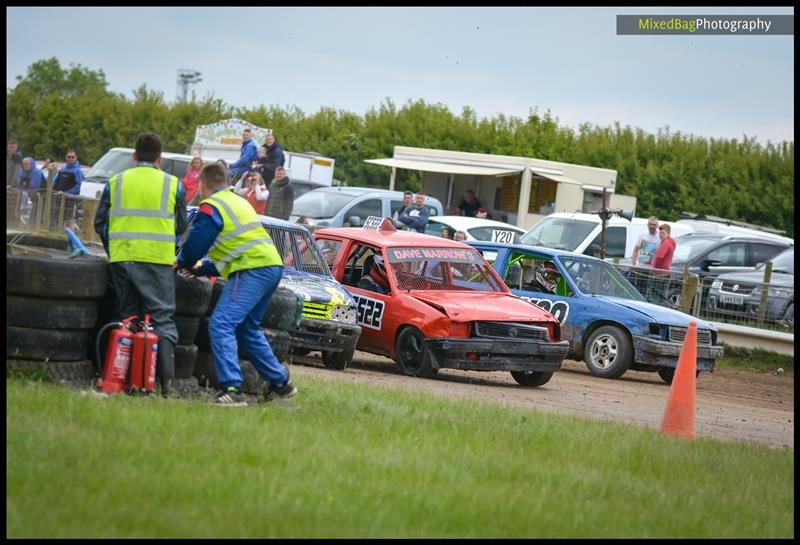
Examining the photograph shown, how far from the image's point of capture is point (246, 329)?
934 centimetres

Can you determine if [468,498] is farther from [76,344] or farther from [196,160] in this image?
[196,160]

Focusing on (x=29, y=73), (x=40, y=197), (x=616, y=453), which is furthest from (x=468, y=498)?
(x=29, y=73)

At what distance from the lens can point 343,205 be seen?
26.1m

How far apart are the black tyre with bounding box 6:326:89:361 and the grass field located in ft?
1.09

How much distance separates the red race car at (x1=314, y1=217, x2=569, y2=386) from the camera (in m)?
13.9

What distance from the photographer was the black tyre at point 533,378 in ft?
48.0

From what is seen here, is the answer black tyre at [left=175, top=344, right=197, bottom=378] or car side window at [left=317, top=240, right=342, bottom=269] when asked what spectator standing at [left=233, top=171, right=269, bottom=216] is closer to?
car side window at [left=317, top=240, right=342, bottom=269]

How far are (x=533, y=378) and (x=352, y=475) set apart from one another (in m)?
7.96

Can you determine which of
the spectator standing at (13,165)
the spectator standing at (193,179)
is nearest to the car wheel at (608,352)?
the spectator standing at (193,179)

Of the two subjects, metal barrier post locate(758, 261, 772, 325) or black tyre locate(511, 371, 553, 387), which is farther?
metal barrier post locate(758, 261, 772, 325)

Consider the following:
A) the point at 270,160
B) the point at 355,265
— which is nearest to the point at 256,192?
the point at 270,160

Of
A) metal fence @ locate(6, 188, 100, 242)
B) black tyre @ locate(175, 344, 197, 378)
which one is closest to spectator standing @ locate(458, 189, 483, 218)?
metal fence @ locate(6, 188, 100, 242)

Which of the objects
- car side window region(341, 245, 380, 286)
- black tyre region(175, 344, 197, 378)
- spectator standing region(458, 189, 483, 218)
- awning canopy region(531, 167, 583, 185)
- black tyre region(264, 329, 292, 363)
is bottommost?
black tyre region(175, 344, 197, 378)

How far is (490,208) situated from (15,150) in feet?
39.4
